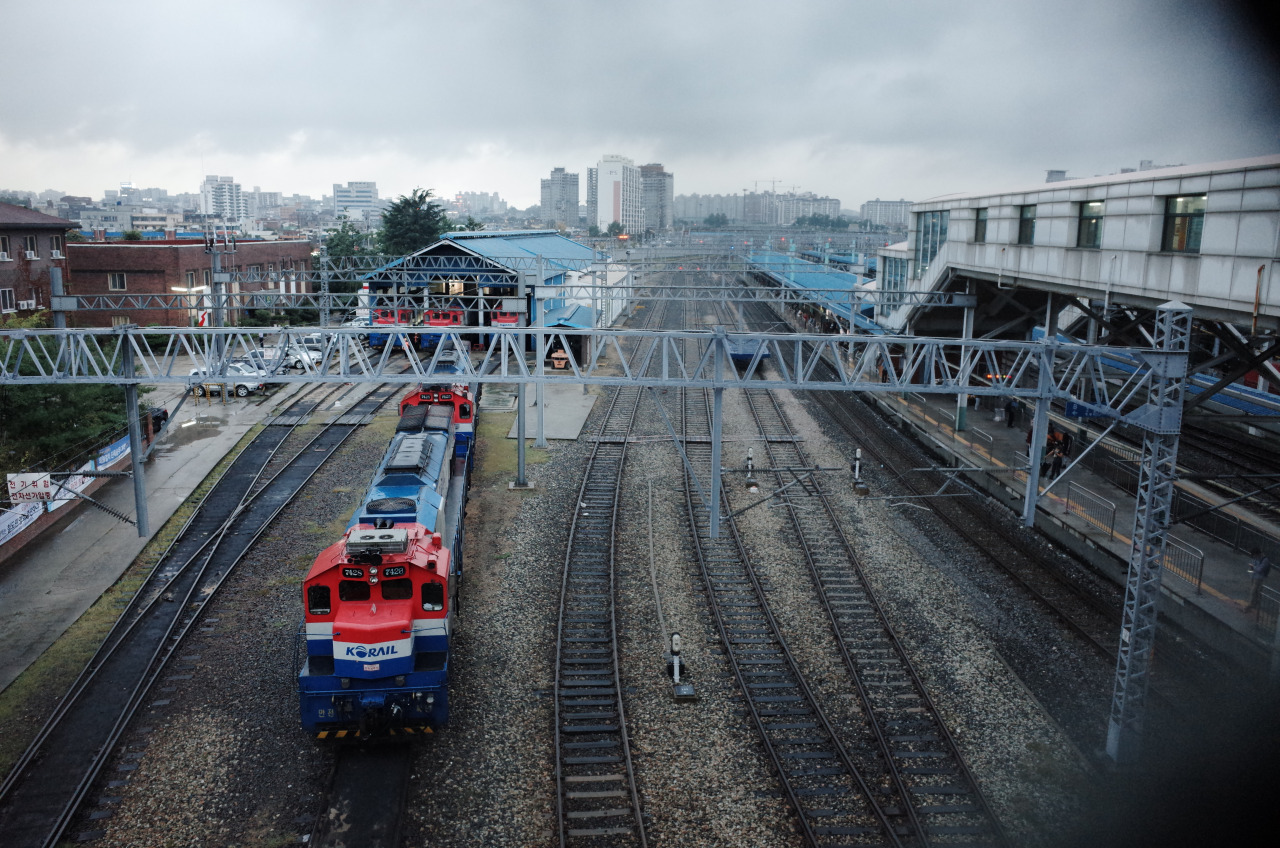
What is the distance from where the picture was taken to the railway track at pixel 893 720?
10438 millimetres

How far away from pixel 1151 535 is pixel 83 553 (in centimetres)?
2032

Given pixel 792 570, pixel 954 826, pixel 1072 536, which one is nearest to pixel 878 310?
pixel 1072 536

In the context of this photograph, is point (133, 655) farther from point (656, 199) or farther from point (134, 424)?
point (656, 199)

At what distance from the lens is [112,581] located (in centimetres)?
1711

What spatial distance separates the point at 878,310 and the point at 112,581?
95.6ft

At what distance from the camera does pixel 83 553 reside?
18.6 metres

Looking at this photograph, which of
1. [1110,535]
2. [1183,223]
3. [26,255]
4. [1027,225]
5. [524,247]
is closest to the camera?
[1183,223]

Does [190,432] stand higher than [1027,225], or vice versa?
[1027,225]

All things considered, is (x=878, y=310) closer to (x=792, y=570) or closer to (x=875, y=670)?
(x=792, y=570)

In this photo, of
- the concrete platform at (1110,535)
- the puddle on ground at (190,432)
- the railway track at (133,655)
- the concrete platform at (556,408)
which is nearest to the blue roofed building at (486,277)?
the concrete platform at (556,408)

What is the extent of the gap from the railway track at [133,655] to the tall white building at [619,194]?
13161 cm

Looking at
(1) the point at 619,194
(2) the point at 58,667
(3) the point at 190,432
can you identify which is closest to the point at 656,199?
(1) the point at 619,194

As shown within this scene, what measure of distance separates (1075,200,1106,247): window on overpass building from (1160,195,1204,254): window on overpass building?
2.36 meters

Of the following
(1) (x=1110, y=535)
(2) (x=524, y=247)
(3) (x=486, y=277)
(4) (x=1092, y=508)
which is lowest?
(1) (x=1110, y=535)
